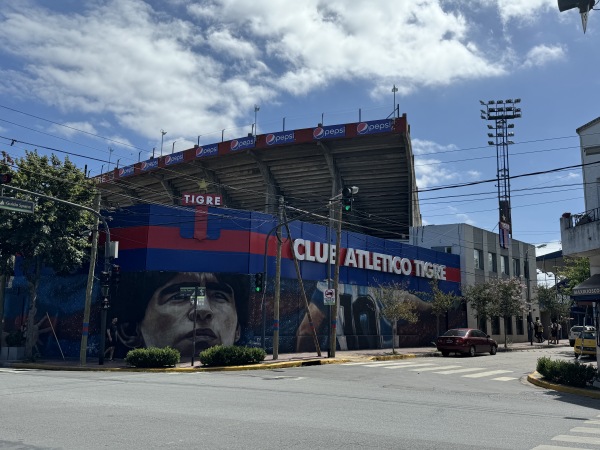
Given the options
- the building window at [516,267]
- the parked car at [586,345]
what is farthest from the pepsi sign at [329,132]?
the building window at [516,267]

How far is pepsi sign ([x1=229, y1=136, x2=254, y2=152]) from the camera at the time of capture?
42.2 meters

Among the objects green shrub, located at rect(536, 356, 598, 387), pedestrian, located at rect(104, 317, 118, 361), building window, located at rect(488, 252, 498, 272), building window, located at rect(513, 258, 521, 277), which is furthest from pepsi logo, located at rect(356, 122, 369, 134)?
building window, located at rect(513, 258, 521, 277)

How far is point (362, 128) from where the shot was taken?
3834 cm

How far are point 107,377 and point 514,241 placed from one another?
44320mm

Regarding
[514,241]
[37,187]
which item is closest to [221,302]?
[37,187]

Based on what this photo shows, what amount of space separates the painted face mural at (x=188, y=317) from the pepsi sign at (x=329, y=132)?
15598 millimetres

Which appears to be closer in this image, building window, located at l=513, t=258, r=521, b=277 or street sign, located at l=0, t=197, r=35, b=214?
street sign, located at l=0, t=197, r=35, b=214

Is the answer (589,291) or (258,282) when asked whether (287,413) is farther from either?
(258,282)

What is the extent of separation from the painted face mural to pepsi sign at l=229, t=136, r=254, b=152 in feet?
55.1

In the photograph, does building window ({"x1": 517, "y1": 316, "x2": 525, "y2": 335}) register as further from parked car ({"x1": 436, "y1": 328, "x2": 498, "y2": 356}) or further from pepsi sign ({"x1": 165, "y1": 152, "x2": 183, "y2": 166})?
pepsi sign ({"x1": 165, "y1": 152, "x2": 183, "y2": 166})

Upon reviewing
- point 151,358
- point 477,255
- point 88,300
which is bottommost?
point 151,358

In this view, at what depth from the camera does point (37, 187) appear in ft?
83.9

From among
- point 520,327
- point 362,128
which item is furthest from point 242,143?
point 520,327

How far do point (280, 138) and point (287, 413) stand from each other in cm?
3189
